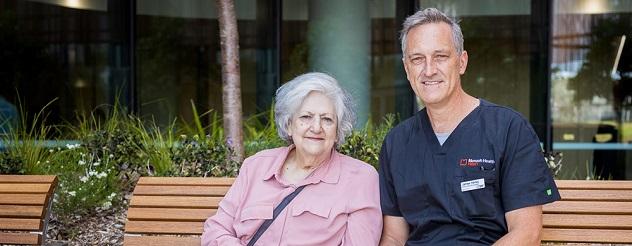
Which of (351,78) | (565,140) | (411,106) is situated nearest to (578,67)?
(565,140)

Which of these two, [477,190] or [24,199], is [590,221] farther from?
[24,199]

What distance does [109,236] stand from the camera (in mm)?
5633

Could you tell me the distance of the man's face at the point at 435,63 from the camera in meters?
2.95

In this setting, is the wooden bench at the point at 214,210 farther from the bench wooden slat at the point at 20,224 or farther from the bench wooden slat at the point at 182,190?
the bench wooden slat at the point at 20,224

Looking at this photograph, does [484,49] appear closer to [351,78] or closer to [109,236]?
[351,78]

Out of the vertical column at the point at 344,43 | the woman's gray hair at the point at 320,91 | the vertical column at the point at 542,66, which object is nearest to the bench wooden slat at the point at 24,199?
the woman's gray hair at the point at 320,91

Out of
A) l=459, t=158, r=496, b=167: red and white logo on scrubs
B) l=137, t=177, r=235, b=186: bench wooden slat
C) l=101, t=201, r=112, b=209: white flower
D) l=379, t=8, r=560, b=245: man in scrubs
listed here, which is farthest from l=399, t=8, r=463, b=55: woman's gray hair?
l=101, t=201, r=112, b=209: white flower

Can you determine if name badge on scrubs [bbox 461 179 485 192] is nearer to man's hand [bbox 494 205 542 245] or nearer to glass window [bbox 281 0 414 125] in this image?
man's hand [bbox 494 205 542 245]

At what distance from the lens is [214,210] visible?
13.1 feet

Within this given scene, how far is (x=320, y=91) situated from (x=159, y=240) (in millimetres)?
1166

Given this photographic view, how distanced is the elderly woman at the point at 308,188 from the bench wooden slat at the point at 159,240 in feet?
1.38

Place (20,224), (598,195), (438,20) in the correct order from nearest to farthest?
1. (438,20)
2. (598,195)
3. (20,224)

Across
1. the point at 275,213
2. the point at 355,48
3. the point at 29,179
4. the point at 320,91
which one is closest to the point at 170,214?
the point at 275,213

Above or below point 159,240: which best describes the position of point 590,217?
above
